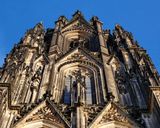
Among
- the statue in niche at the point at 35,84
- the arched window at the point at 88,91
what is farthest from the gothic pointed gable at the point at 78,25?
the statue in niche at the point at 35,84

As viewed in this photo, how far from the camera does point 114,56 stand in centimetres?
2644

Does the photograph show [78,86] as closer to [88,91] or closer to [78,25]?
[88,91]

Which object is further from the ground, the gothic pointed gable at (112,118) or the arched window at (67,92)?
the arched window at (67,92)

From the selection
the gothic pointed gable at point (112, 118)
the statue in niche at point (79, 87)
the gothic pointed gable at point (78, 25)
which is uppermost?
the gothic pointed gable at point (78, 25)

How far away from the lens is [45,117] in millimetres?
17312

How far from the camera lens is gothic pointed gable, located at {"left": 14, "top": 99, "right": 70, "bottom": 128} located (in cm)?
1672

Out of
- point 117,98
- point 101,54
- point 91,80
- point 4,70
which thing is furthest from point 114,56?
point 4,70

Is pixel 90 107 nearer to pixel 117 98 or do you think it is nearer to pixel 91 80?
pixel 117 98

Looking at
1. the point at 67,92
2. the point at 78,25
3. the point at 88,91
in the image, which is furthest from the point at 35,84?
the point at 78,25

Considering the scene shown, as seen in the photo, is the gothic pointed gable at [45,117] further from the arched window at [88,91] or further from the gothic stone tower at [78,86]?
the arched window at [88,91]

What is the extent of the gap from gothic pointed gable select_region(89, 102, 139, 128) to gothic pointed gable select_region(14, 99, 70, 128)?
1.42 metres

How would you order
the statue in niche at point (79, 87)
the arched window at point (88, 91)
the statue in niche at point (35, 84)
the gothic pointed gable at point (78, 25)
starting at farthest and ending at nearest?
the gothic pointed gable at point (78, 25) → the arched window at point (88, 91) → the statue in niche at point (35, 84) → the statue in niche at point (79, 87)

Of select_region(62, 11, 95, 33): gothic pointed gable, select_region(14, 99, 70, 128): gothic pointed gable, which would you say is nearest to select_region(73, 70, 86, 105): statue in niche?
select_region(14, 99, 70, 128): gothic pointed gable

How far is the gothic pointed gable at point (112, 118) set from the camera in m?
16.8
